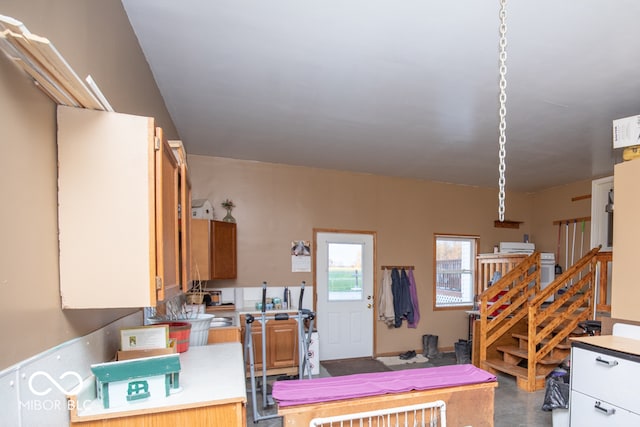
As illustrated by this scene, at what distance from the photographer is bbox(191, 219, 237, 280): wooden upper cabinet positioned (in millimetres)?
3842

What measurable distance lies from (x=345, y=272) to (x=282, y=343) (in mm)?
1505

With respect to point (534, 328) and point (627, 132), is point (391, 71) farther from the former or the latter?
point (534, 328)

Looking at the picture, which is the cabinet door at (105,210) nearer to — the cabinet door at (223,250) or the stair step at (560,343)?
the cabinet door at (223,250)

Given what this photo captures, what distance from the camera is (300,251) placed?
5215mm

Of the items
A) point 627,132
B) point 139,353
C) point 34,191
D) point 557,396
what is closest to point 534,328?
point 557,396

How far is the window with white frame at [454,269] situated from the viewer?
613 cm

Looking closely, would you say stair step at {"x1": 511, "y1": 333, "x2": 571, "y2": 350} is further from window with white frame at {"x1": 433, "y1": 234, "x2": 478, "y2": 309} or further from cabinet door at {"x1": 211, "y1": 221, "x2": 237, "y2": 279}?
cabinet door at {"x1": 211, "y1": 221, "x2": 237, "y2": 279}

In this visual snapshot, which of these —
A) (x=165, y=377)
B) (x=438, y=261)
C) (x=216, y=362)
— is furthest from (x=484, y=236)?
(x=165, y=377)

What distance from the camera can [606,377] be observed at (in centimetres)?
237

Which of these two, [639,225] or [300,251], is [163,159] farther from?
[300,251]

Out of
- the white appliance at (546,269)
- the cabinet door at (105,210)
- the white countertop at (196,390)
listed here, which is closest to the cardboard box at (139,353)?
the white countertop at (196,390)

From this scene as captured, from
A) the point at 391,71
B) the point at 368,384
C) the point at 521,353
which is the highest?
the point at 391,71

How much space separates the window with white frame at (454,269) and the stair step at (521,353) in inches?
Answer: 53.7

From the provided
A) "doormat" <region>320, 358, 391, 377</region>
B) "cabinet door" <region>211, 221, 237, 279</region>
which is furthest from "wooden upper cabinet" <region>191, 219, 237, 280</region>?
"doormat" <region>320, 358, 391, 377</region>
